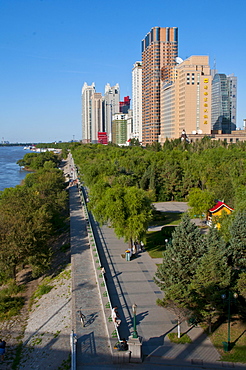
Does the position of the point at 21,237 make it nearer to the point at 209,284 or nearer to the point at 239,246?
the point at 209,284

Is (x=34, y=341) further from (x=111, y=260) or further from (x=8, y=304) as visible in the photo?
(x=111, y=260)

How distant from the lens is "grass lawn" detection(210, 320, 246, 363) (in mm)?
13117

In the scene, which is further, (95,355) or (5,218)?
(5,218)

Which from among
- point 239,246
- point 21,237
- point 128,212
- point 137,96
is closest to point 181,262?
point 239,246

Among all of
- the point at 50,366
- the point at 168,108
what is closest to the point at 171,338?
the point at 50,366

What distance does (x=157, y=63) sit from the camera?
117500 mm

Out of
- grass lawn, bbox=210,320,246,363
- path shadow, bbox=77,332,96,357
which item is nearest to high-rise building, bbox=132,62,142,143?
grass lawn, bbox=210,320,246,363

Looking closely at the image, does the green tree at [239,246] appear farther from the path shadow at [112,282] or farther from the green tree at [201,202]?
the green tree at [201,202]

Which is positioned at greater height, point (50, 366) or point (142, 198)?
point (142, 198)

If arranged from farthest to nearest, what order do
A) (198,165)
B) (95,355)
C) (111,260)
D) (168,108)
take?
(168,108) → (198,165) → (111,260) → (95,355)

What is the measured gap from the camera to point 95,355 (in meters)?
13.2

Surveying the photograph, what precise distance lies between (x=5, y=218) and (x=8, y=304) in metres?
7.09

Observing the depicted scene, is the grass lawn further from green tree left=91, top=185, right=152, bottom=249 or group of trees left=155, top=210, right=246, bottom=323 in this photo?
green tree left=91, top=185, right=152, bottom=249

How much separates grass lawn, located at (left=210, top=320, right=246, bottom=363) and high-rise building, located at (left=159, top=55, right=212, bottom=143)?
82.5m
